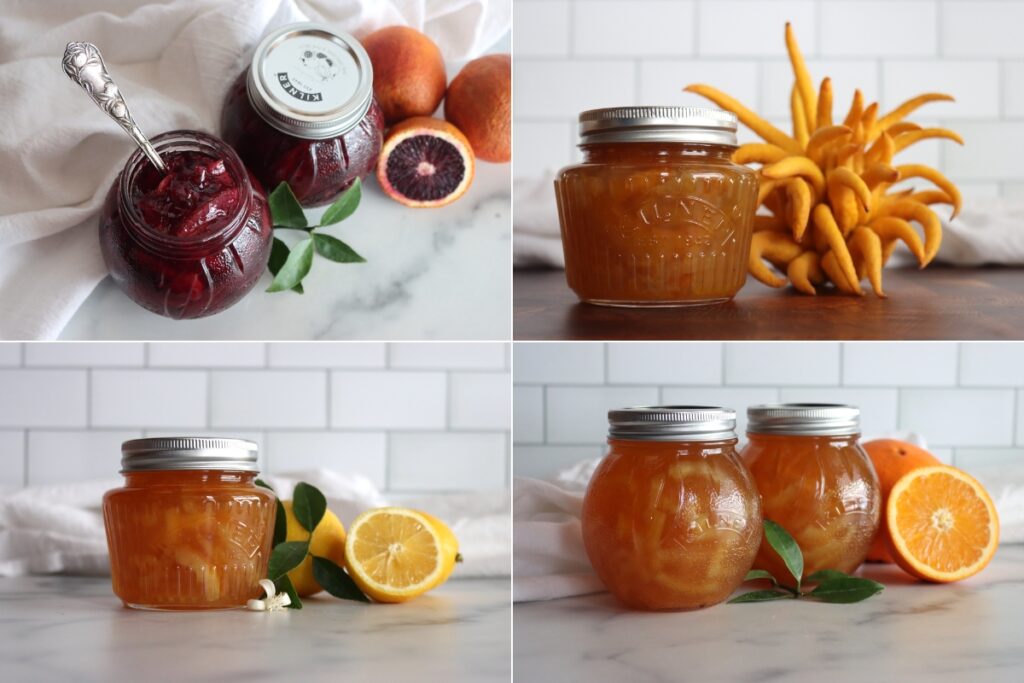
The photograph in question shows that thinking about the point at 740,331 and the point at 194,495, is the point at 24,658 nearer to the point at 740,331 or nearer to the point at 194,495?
the point at 194,495

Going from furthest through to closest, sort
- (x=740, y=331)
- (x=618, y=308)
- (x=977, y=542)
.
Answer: (x=977, y=542) < (x=618, y=308) < (x=740, y=331)

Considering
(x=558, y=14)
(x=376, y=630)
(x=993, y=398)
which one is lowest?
(x=376, y=630)

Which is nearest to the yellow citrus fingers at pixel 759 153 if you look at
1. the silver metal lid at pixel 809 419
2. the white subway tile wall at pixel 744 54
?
the silver metal lid at pixel 809 419

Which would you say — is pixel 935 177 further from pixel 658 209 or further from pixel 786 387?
pixel 786 387

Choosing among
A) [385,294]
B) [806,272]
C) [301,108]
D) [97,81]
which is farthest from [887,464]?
[97,81]

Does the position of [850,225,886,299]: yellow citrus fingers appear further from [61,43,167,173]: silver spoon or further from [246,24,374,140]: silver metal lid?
[61,43,167,173]: silver spoon

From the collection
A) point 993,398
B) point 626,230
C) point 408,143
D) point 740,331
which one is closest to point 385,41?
point 408,143

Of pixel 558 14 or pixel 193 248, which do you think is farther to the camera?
pixel 558 14

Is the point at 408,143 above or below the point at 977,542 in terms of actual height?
above
